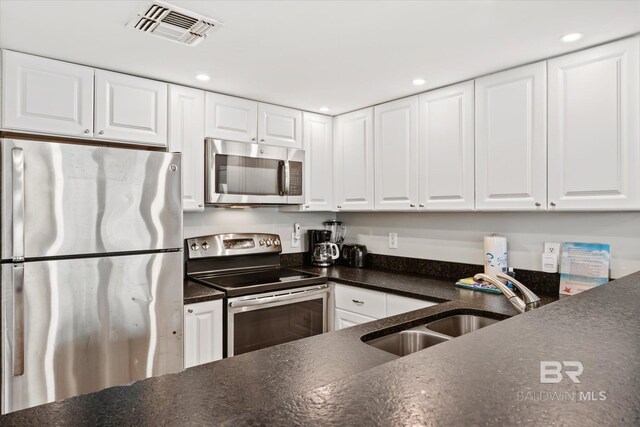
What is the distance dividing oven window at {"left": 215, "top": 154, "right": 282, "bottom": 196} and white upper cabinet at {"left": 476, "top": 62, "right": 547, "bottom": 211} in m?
1.43

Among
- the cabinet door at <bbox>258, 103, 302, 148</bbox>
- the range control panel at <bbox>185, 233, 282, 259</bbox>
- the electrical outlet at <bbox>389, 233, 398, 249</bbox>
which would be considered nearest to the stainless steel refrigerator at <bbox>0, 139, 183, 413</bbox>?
the range control panel at <bbox>185, 233, 282, 259</bbox>

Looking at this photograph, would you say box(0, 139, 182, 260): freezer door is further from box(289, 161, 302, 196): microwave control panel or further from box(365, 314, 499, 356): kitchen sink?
box(365, 314, 499, 356): kitchen sink

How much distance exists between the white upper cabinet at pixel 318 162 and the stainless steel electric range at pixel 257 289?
469 mm

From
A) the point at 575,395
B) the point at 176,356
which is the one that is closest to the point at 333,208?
the point at 176,356

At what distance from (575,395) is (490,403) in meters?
0.11

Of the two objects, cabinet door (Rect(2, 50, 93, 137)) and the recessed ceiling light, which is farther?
cabinet door (Rect(2, 50, 93, 137))

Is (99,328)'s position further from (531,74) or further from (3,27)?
(531,74)

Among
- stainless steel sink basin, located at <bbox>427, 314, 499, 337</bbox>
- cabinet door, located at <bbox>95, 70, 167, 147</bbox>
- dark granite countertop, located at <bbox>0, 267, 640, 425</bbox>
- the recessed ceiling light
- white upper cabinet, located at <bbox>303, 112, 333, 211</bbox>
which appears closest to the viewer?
dark granite countertop, located at <bbox>0, 267, 640, 425</bbox>

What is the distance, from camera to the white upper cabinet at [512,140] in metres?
2.13

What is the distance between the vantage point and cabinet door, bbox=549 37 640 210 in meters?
1.84

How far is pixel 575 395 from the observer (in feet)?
1.57

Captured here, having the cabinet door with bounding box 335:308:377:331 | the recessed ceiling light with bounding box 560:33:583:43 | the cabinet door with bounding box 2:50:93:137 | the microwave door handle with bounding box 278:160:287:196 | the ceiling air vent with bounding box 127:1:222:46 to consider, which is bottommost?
the cabinet door with bounding box 335:308:377:331

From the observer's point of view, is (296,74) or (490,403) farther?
(296,74)

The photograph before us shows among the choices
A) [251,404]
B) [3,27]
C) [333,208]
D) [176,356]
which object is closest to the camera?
[251,404]
